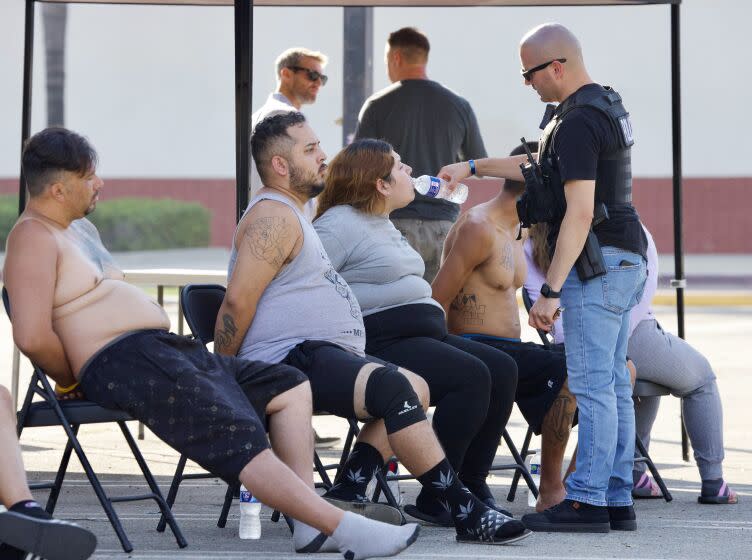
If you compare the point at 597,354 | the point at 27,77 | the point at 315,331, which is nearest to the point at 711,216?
the point at 27,77

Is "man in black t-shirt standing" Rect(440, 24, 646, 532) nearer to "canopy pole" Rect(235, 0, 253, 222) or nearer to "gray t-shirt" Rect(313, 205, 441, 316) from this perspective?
"gray t-shirt" Rect(313, 205, 441, 316)

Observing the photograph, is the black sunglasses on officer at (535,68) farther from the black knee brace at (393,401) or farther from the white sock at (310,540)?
the white sock at (310,540)

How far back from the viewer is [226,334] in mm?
4371

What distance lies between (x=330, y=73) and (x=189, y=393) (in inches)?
636

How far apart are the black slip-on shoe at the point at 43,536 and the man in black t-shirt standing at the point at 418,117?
3.47 m

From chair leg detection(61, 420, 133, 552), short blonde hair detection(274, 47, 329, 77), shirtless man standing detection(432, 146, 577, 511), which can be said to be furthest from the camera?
short blonde hair detection(274, 47, 329, 77)

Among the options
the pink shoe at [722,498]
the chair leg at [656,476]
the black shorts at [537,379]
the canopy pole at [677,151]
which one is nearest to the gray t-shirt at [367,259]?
the black shorts at [537,379]

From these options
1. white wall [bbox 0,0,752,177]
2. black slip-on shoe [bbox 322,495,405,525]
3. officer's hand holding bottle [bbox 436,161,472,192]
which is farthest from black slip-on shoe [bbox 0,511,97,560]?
white wall [bbox 0,0,752,177]

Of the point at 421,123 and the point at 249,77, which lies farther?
the point at 421,123

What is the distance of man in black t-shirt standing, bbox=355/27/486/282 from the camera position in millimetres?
6992

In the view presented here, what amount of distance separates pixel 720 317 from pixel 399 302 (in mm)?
9361

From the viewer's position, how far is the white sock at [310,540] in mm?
3998

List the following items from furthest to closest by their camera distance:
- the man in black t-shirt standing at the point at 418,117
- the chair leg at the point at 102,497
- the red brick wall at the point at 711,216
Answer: the red brick wall at the point at 711,216 → the man in black t-shirt standing at the point at 418,117 → the chair leg at the point at 102,497

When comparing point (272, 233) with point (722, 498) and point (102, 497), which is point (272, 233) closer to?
point (102, 497)
